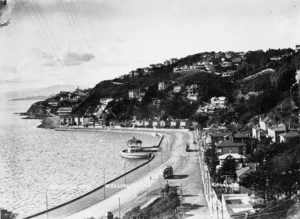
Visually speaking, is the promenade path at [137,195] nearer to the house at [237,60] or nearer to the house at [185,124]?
the house at [185,124]

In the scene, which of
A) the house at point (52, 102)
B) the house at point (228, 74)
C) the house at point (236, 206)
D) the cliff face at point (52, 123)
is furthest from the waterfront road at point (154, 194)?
the house at point (52, 102)

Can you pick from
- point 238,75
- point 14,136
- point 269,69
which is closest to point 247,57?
point 238,75

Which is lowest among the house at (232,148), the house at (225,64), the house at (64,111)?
the house at (232,148)

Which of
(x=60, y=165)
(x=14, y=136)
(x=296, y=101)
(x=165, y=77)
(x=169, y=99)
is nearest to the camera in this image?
(x=60, y=165)

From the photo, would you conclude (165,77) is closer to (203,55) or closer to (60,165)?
(203,55)

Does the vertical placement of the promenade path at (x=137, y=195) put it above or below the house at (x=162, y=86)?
below

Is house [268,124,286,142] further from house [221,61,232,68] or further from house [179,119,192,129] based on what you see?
house [221,61,232,68]

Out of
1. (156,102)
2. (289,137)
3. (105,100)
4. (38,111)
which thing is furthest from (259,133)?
(38,111)
